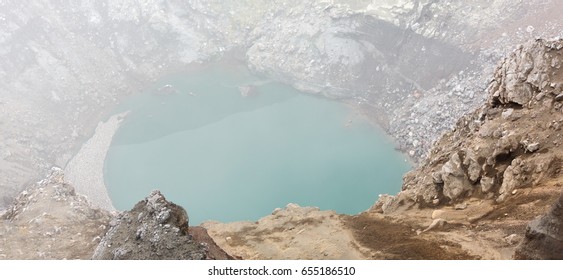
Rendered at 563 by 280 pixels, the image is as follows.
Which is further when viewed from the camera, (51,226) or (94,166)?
(94,166)

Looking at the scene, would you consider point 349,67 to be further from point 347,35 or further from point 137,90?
point 137,90

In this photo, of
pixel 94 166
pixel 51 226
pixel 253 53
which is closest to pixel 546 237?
pixel 51 226

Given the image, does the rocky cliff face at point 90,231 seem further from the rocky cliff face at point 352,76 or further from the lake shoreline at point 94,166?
the lake shoreline at point 94,166

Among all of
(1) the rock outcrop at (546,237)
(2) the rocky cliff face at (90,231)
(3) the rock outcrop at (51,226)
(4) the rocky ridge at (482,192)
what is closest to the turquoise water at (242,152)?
(4) the rocky ridge at (482,192)

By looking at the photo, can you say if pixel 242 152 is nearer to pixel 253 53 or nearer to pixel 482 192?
pixel 253 53

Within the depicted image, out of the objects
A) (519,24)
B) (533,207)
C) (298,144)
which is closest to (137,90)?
(298,144)

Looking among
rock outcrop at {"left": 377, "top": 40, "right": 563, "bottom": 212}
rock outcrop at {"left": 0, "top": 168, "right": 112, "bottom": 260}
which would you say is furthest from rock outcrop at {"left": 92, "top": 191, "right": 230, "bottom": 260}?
rock outcrop at {"left": 377, "top": 40, "right": 563, "bottom": 212}
